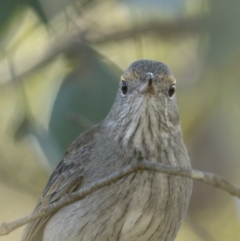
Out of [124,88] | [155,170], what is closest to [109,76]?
[124,88]

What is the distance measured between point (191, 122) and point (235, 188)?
3.09 meters

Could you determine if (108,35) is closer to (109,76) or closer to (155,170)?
(109,76)

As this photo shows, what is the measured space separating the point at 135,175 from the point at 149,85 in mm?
521

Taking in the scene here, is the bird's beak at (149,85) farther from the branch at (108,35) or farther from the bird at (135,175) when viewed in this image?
the branch at (108,35)

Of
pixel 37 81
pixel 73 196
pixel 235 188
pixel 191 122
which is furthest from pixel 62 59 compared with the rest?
pixel 235 188

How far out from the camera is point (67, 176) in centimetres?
427

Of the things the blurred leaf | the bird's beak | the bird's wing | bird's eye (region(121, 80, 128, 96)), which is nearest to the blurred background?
the blurred leaf

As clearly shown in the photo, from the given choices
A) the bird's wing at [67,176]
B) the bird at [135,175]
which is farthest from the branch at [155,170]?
the bird's wing at [67,176]

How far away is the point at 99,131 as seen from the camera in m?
4.34

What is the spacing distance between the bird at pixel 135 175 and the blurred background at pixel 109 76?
0.99 meters

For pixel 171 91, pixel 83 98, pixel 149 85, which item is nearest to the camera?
pixel 149 85

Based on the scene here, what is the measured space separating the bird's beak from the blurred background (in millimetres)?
1253

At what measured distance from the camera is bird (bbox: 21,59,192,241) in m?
3.80

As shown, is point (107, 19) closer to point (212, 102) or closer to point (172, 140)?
point (212, 102)
